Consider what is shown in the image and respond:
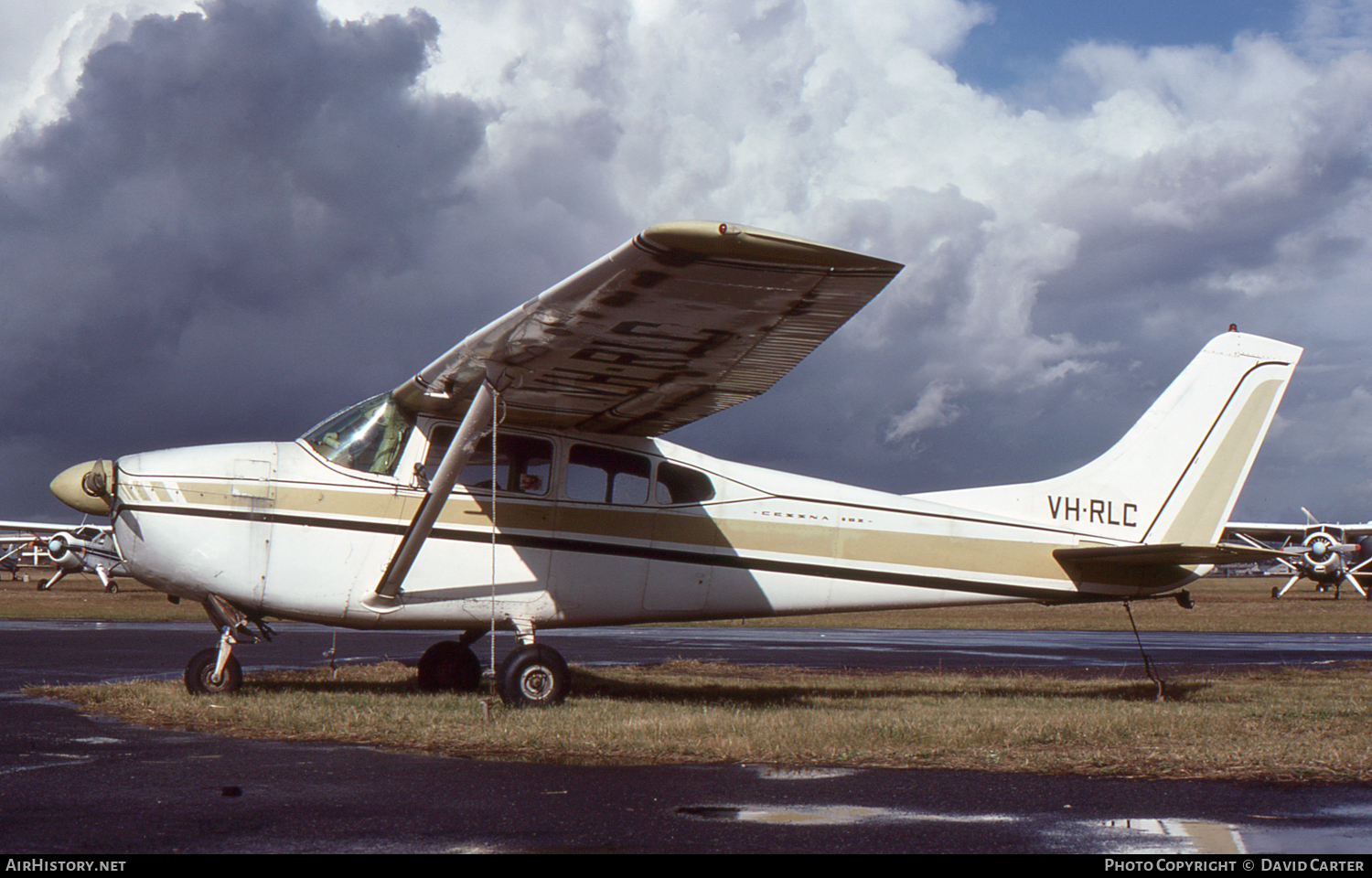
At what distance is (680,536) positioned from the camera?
1009 centimetres

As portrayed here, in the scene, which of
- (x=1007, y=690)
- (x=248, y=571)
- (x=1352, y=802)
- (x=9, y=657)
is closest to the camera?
(x=1352, y=802)

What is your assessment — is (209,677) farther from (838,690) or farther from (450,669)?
(838,690)

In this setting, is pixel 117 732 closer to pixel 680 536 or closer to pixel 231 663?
pixel 231 663

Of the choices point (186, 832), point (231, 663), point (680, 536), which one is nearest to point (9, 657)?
point (231, 663)

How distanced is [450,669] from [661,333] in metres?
4.93

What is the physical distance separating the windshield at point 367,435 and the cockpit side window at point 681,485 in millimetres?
2376

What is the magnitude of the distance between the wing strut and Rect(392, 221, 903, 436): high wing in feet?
0.80

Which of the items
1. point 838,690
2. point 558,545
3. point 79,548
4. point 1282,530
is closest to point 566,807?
point 558,545

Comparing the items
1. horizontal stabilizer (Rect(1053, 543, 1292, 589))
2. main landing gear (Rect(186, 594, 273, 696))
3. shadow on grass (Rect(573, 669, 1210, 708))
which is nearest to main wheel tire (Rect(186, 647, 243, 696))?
main landing gear (Rect(186, 594, 273, 696))

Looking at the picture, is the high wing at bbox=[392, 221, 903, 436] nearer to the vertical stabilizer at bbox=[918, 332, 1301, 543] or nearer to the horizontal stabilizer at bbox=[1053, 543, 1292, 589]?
the vertical stabilizer at bbox=[918, 332, 1301, 543]

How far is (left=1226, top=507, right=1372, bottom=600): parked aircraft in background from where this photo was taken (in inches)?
1969

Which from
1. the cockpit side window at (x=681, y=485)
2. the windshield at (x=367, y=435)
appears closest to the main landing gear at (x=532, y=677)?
the cockpit side window at (x=681, y=485)

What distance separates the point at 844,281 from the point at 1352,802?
12.9 ft

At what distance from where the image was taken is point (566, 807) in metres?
5.24
